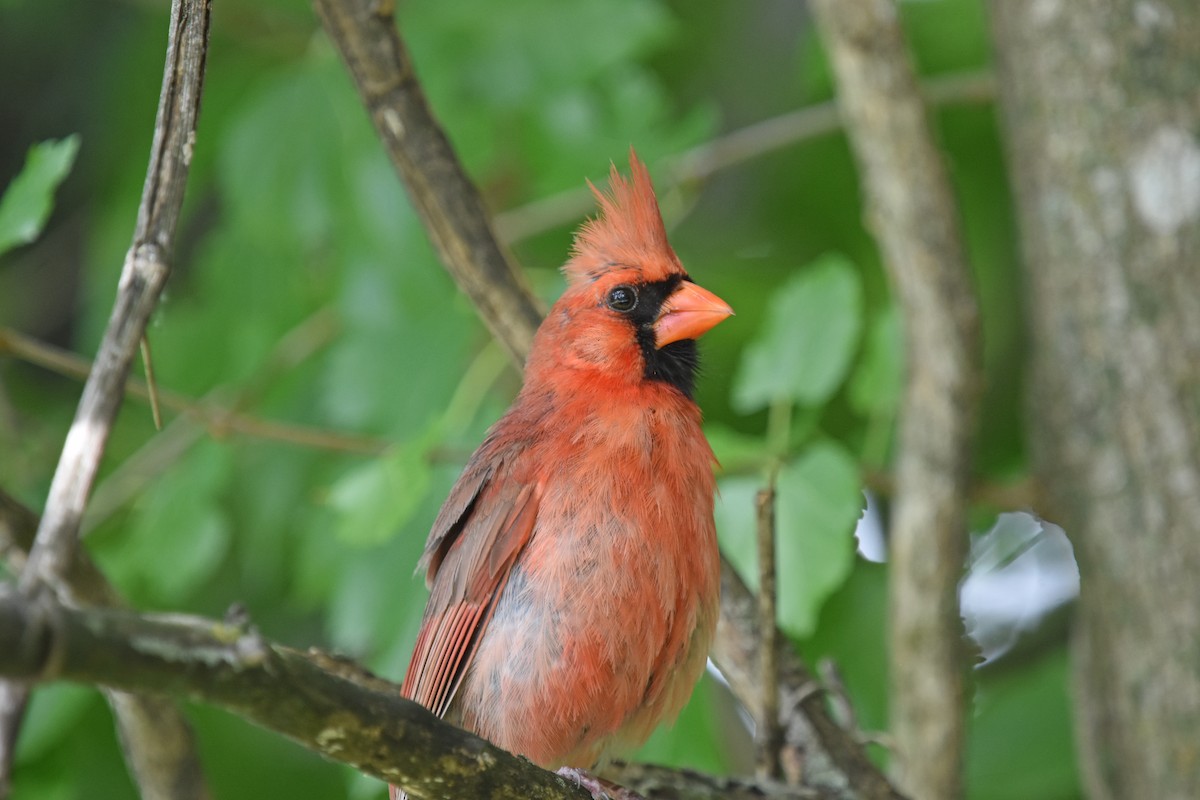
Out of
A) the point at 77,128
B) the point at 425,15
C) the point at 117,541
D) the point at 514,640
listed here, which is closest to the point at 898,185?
the point at 425,15

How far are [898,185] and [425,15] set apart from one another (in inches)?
43.4

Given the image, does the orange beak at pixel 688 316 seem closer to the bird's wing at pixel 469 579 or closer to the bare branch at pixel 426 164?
the bare branch at pixel 426 164

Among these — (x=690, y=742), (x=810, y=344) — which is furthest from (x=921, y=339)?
(x=690, y=742)

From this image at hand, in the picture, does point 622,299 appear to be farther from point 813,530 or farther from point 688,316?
point 813,530

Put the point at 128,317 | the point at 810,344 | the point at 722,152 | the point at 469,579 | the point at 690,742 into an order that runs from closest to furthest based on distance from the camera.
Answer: the point at 128,317 → the point at 469,579 → the point at 690,742 → the point at 810,344 → the point at 722,152

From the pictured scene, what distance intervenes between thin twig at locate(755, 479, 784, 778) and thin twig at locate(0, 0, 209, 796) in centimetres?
110

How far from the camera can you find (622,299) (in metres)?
2.58

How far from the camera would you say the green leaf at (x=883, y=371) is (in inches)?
115

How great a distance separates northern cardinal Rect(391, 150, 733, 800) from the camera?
2.07 m

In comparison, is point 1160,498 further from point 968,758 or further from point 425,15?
point 425,15

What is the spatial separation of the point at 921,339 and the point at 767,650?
102 centimetres

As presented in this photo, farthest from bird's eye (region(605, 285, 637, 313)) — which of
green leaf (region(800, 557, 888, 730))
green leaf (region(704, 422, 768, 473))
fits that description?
green leaf (region(800, 557, 888, 730))

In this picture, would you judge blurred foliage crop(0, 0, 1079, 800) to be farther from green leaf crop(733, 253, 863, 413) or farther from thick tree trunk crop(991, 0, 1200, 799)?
thick tree trunk crop(991, 0, 1200, 799)

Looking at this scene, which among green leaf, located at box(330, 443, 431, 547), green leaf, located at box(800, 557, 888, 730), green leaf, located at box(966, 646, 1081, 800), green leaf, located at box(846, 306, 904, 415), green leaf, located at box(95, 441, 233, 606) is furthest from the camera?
green leaf, located at box(800, 557, 888, 730)
